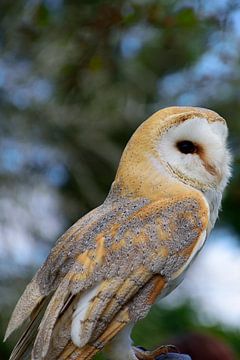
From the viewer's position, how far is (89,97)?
614 cm

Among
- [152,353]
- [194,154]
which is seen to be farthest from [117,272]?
[194,154]

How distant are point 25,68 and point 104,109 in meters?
0.97

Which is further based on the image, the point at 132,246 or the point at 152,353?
the point at 152,353

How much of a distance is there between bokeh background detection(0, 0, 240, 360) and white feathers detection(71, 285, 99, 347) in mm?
1697

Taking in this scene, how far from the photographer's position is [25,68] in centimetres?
543

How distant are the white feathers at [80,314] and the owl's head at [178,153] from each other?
1.25 feet

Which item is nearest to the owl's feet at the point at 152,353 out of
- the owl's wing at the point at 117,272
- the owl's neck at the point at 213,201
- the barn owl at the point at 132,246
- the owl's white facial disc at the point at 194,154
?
the barn owl at the point at 132,246

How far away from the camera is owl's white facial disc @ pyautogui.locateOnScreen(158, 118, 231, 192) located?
262 centimetres

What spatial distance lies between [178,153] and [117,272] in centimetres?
44

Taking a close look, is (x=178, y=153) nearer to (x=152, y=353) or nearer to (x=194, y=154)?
(x=194, y=154)

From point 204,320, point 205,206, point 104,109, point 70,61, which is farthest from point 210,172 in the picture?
point 204,320

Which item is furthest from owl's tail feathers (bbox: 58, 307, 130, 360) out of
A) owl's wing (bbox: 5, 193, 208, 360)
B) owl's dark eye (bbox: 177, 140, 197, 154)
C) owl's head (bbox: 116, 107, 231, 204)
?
owl's dark eye (bbox: 177, 140, 197, 154)

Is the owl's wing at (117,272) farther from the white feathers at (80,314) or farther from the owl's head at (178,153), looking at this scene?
the owl's head at (178,153)

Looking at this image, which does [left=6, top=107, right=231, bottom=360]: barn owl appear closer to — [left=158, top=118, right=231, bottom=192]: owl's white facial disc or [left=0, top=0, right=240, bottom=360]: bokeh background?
[left=158, top=118, right=231, bottom=192]: owl's white facial disc
